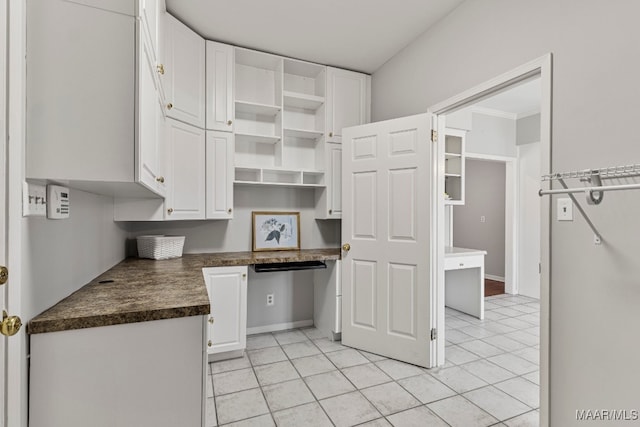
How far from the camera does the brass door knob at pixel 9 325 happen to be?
0.81 m

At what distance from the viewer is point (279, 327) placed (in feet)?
10.8

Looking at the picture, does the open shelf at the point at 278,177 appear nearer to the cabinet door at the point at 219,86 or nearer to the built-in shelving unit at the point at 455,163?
the cabinet door at the point at 219,86

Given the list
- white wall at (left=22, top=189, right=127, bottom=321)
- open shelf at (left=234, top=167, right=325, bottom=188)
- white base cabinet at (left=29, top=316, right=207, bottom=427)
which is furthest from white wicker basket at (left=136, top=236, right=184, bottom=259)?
white base cabinet at (left=29, top=316, right=207, bottom=427)

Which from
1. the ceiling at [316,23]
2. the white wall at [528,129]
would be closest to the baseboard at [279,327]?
the ceiling at [316,23]

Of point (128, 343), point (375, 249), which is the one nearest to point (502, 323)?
point (375, 249)

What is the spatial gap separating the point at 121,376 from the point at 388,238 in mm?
2071

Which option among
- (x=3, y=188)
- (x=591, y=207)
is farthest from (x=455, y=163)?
(x=3, y=188)

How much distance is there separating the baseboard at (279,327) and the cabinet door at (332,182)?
1189 millimetres

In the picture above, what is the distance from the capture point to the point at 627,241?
135 cm

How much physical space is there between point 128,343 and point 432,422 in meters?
1.70

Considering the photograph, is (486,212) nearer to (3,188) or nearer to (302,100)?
(302,100)

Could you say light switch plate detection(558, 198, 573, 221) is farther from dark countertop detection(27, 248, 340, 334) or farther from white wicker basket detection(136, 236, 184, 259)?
white wicker basket detection(136, 236, 184, 259)

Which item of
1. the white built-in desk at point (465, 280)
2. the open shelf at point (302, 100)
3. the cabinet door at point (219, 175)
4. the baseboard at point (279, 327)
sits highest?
the open shelf at point (302, 100)

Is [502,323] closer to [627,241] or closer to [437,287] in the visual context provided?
[437,287]
